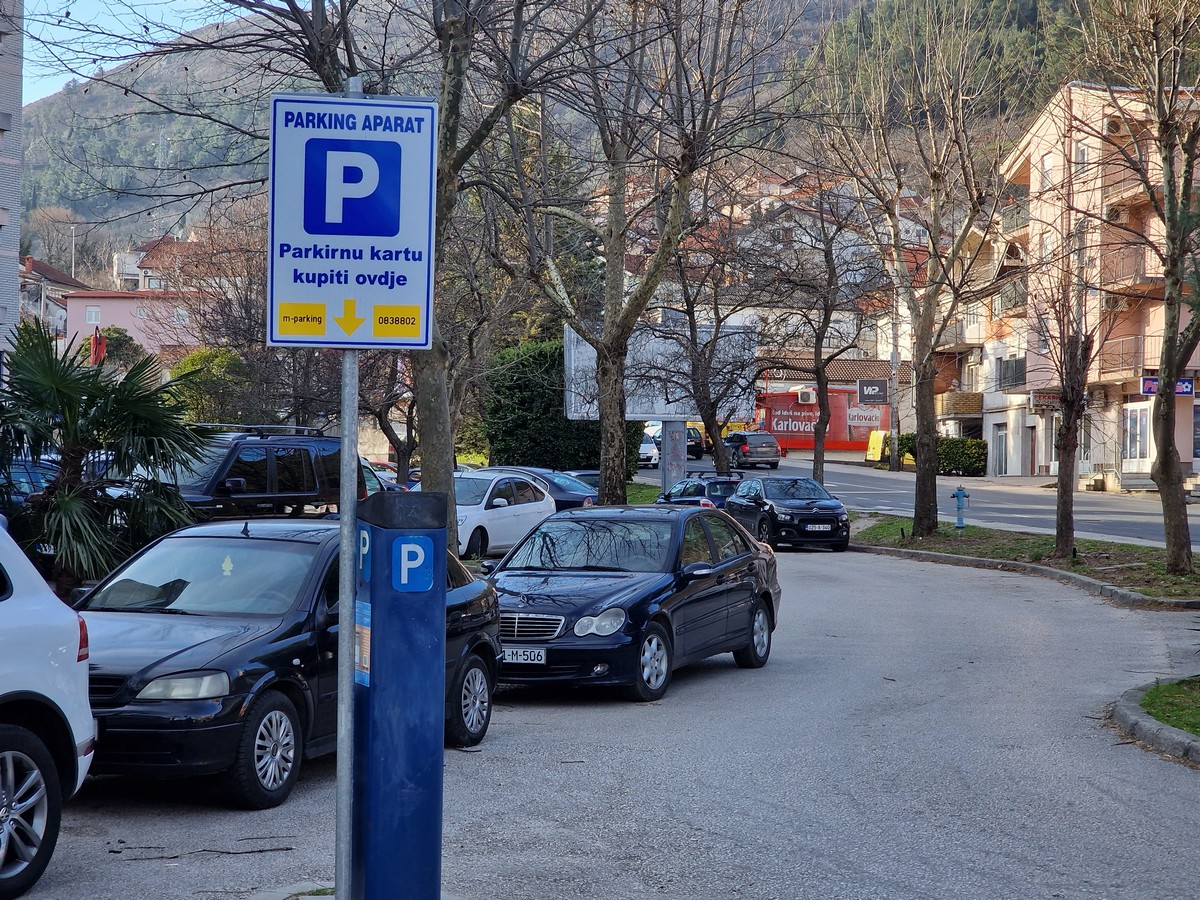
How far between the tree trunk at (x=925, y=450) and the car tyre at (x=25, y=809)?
2417 cm

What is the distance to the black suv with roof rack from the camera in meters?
16.3

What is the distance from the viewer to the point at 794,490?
2986 centimetres

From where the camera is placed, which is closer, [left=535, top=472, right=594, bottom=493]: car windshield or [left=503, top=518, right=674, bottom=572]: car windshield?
[left=503, top=518, right=674, bottom=572]: car windshield

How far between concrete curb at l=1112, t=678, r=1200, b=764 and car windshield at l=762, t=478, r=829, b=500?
19254 mm

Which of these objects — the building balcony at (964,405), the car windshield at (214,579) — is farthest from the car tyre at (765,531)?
the building balcony at (964,405)

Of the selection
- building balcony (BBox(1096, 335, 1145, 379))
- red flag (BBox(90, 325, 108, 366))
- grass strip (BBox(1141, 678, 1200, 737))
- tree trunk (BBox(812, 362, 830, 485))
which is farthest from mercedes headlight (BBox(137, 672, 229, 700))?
building balcony (BBox(1096, 335, 1145, 379))

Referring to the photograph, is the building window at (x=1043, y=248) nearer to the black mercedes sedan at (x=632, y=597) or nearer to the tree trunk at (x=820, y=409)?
the tree trunk at (x=820, y=409)

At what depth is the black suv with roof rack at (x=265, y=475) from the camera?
16281 mm

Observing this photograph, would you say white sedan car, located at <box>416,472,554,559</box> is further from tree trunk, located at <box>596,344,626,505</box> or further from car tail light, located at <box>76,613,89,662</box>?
car tail light, located at <box>76,613,89,662</box>

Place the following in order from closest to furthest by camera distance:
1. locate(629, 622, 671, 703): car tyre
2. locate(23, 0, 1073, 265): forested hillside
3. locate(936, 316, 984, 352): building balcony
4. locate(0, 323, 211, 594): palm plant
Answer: locate(629, 622, 671, 703): car tyre
locate(0, 323, 211, 594): palm plant
locate(23, 0, 1073, 265): forested hillside
locate(936, 316, 984, 352): building balcony

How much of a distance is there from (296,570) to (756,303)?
28.0 meters

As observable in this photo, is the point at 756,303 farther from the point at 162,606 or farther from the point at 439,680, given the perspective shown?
the point at 439,680

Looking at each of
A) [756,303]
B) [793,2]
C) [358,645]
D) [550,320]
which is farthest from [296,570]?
[550,320]

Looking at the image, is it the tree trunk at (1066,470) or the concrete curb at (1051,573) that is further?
the tree trunk at (1066,470)
